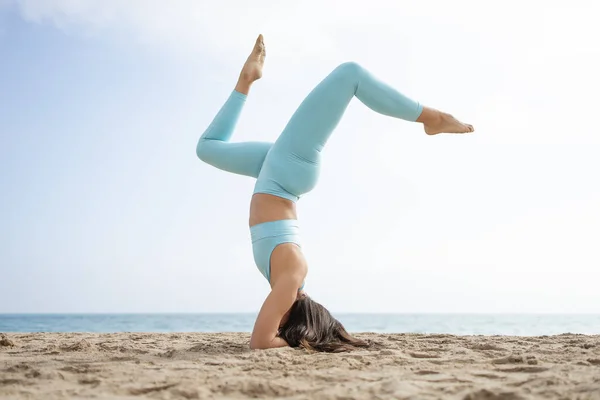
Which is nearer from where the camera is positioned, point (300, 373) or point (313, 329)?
point (300, 373)

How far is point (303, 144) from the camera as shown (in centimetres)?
362

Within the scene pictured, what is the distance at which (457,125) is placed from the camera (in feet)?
12.3

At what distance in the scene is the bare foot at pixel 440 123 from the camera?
12.0 feet

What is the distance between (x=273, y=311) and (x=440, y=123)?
5.39 ft

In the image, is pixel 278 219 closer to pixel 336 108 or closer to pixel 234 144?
pixel 234 144

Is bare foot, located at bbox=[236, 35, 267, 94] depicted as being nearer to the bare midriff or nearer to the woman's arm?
the bare midriff

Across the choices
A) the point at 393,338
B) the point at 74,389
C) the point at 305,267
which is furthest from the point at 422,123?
the point at 74,389

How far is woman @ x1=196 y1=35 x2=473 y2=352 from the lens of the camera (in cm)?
350

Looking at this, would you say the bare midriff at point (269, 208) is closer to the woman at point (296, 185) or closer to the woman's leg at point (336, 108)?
the woman at point (296, 185)

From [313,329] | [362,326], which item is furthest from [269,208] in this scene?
[362,326]

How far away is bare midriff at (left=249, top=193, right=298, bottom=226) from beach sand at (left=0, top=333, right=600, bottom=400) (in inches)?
34.0

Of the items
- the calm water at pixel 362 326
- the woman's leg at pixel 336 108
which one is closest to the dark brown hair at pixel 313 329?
the woman's leg at pixel 336 108

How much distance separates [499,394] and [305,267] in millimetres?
1743

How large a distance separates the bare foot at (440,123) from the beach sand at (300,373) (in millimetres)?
1437
